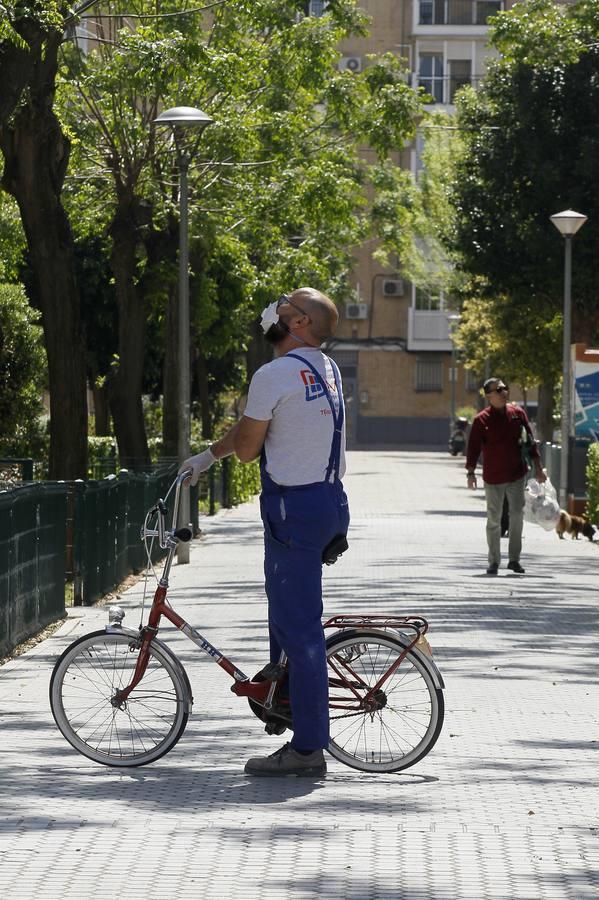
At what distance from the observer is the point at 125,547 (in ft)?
59.8

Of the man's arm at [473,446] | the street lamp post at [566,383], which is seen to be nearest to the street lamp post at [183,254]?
the man's arm at [473,446]

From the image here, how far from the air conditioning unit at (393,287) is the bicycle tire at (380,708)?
81.2m

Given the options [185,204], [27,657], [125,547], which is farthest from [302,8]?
[27,657]

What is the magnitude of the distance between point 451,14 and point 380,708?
80.7m

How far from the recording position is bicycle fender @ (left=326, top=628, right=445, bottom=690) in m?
7.47

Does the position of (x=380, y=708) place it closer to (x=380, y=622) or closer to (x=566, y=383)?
(x=380, y=622)

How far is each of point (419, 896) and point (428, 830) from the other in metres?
1.00

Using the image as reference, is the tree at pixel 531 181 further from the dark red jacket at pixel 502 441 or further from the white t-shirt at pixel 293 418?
the white t-shirt at pixel 293 418

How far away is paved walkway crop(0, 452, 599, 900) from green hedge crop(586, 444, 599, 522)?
12.5m

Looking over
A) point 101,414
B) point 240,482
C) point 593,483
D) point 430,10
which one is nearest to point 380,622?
point 593,483

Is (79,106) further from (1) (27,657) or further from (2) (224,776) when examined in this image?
(2) (224,776)

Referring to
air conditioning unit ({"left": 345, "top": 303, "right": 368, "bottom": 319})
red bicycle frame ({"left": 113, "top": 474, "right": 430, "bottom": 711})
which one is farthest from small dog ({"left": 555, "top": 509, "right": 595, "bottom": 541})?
air conditioning unit ({"left": 345, "top": 303, "right": 368, "bottom": 319})

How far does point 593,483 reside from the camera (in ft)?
85.8

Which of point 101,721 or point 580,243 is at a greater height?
point 580,243
